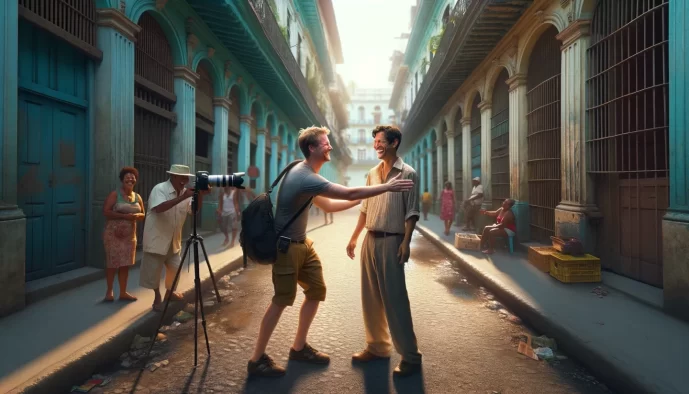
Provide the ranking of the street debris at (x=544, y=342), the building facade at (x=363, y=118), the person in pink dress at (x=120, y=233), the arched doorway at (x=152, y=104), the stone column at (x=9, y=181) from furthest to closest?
1. the building facade at (x=363, y=118)
2. the arched doorway at (x=152, y=104)
3. the person in pink dress at (x=120, y=233)
4. the stone column at (x=9, y=181)
5. the street debris at (x=544, y=342)

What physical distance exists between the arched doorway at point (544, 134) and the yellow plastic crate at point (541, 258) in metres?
1.65

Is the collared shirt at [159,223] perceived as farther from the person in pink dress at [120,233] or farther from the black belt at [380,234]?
the black belt at [380,234]

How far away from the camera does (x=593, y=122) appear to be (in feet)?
20.5

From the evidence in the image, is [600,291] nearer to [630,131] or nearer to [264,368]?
[630,131]

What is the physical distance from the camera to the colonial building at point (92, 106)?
412 centimetres

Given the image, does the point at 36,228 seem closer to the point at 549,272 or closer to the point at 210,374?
the point at 210,374

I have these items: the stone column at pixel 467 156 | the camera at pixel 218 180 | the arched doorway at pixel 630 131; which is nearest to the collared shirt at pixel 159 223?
the camera at pixel 218 180

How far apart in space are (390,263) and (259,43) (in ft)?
30.3

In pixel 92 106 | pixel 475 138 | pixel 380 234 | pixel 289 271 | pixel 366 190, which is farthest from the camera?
pixel 475 138

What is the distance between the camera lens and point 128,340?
336cm

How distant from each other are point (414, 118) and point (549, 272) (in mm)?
15654

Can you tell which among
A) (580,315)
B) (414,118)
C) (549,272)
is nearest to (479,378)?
(580,315)

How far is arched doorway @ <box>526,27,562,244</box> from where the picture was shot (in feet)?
25.4

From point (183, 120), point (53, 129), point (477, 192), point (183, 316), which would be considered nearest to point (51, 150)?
point (53, 129)
